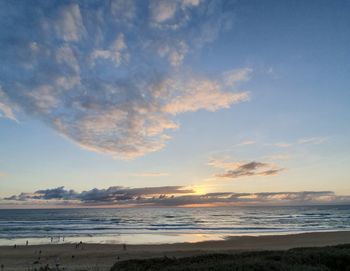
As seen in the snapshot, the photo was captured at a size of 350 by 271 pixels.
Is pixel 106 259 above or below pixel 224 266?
below

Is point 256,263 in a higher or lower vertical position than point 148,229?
higher

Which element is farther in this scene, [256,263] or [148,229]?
[148,229]

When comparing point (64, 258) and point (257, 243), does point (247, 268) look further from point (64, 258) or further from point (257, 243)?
point (257, 243)

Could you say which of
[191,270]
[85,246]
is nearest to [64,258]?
[85,246]

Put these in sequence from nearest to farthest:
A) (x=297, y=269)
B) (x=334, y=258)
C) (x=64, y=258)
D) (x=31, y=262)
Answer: (x=297, y=269)
(x=334, y=258)
(x=31, y=262)
(x=64, y=258)

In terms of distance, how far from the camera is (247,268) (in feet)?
29.2

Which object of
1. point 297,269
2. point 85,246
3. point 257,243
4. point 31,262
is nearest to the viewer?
point 297,269

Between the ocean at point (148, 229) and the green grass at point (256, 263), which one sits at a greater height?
the green grass at point (256, 263)

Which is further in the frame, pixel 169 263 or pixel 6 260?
pixel 6 260

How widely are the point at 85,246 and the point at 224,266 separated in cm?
2831

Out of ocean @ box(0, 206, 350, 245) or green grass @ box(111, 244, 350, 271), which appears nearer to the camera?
green grass @ box(111, 244, 350, 271)

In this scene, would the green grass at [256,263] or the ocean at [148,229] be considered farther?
the ocean at [148,229]

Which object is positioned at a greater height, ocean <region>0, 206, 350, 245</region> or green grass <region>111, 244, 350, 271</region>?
green grass <region>111, 244, 350, 271</region>

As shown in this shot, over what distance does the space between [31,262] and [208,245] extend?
1854cm
